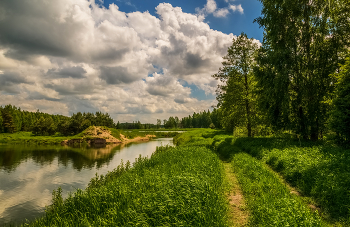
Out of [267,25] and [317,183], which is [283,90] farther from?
[317,183]

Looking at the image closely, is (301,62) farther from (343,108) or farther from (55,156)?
(55,156)

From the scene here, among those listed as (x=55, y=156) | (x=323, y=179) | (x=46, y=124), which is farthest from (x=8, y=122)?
(x=323, y=179)

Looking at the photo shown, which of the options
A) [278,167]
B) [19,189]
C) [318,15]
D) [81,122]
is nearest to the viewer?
[278,167]

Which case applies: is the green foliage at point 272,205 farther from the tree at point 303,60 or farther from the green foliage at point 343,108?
the tree at point 303,60

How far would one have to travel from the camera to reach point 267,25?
64.2ft

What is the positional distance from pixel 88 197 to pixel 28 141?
6501 centimetres

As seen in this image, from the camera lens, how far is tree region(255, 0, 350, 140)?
16672 mm

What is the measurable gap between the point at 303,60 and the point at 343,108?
282 inches

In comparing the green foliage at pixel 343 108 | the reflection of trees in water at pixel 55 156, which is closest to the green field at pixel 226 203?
the green foliage at pixel 343 108

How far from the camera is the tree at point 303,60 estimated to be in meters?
16.7

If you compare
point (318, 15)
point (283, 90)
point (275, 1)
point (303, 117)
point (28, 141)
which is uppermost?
point (275, 1)

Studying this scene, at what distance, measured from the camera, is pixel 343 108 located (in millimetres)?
12531

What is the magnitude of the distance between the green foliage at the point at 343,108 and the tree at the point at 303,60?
3928 millimetres

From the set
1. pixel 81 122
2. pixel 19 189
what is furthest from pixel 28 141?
pixel 19 189
